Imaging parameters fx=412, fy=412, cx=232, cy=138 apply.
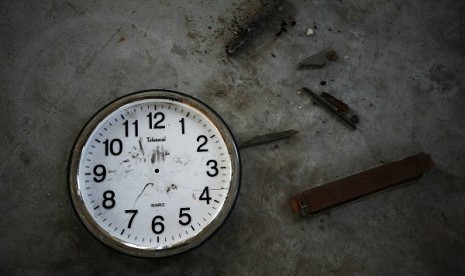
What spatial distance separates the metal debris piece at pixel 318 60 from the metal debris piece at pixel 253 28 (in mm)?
300

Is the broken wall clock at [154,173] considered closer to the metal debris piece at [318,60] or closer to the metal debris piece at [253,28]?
the metal debris piece at [253,28]

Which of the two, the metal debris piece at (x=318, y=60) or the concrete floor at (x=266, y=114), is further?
the metal debris piece at (x=318, y=60)

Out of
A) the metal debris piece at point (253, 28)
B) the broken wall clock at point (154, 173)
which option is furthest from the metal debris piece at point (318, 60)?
the broken wall clock at point (154, 173)

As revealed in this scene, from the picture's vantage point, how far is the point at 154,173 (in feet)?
6.25

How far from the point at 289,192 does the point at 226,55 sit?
30.9 inches

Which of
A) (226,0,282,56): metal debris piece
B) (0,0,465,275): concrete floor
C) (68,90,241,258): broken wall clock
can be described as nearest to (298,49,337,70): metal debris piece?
(0,0,465,275): concrete floor

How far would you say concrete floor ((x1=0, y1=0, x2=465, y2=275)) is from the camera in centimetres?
199

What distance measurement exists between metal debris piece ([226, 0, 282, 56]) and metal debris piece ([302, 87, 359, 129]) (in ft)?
1.31

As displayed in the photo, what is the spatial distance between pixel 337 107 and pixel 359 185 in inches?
16.7

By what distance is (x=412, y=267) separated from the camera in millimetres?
2039

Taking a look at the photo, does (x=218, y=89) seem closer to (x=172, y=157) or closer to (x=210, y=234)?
(x=172, y=157)

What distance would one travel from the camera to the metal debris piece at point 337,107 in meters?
2.13

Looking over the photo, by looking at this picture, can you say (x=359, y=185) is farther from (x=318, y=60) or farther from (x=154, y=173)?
(x=154, y=173)

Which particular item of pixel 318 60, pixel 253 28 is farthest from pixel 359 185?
pixel 253 28
